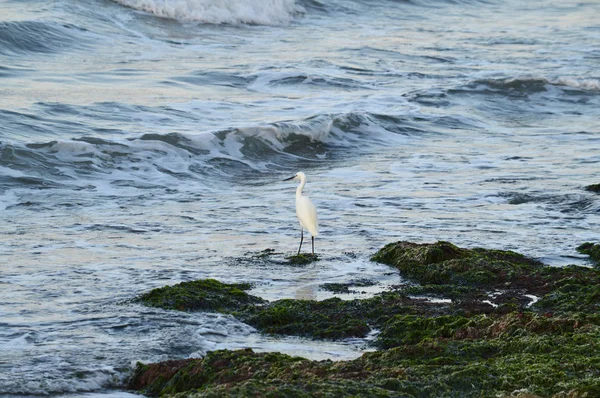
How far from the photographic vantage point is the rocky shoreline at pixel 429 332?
4031mm

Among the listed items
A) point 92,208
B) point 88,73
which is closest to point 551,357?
point 92,208

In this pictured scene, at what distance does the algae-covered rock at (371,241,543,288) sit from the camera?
643cm

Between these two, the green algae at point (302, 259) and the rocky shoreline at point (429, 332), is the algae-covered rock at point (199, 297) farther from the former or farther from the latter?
the green algae at point (302, 259)

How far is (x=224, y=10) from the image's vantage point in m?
26.1

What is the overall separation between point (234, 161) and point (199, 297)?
6.34 meters

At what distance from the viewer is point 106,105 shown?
14.0 metres

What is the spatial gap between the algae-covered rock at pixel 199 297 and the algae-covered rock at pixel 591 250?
8.37 feet

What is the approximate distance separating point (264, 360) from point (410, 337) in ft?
3.29

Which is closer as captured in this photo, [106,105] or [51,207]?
[51,207]

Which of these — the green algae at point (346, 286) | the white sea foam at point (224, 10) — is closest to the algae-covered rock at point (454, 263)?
the green algae at point (346, 286)

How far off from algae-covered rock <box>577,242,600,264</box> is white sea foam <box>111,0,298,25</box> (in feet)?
60.6

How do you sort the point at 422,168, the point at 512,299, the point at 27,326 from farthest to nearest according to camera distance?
the point at 422,168, the point at 512,299, the point at 27,326

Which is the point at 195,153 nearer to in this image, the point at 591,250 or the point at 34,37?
the point at 591,250

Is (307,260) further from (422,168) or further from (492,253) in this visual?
(422,168)
